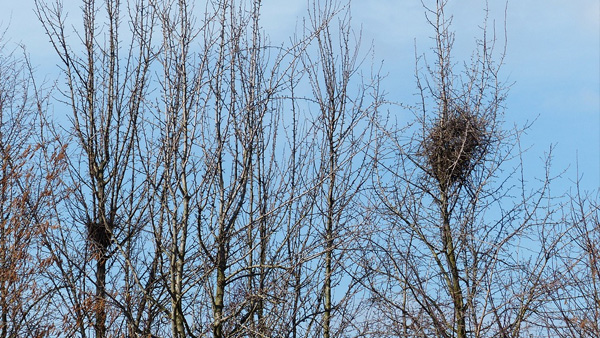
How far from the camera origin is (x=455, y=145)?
9.15m

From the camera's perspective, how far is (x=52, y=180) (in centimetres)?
840

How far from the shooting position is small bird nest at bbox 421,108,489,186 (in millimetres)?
9094

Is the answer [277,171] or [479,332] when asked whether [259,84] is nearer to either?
[277,171]

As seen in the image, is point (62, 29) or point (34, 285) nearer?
point (34, 285)

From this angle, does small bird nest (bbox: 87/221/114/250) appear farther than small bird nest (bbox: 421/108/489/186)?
No

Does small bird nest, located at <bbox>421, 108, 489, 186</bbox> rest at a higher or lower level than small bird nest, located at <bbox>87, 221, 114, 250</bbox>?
higher

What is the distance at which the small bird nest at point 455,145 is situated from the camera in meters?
9.09

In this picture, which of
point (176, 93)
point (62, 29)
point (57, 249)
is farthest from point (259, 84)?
point (62, 29)

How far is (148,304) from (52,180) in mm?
2473

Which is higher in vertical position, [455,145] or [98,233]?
[455,145]

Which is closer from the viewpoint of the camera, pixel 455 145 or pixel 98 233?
pixel 98 233

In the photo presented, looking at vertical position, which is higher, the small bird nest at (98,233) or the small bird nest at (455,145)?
the small bird nest at (455,145)

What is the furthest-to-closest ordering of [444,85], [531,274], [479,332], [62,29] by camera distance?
A: [444,85], [62,29], [531,274], [479,332]

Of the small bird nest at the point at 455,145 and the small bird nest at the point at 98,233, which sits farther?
the small bird nest at the point at 455,145
